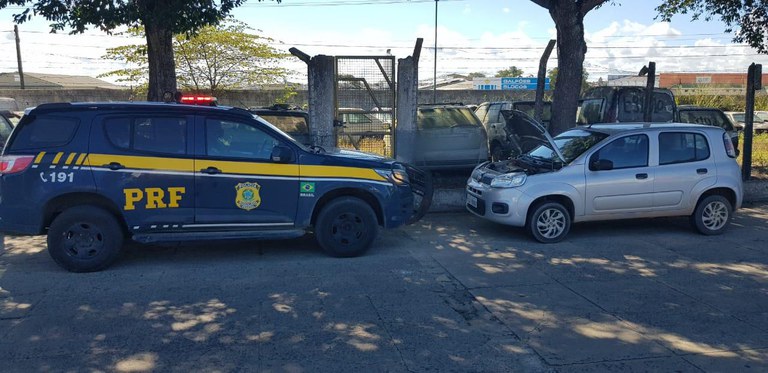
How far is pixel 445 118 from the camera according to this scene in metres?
11.9

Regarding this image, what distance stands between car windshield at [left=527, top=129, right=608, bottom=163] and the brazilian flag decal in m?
3.52

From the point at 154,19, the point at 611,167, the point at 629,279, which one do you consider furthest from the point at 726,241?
the point at 154,19

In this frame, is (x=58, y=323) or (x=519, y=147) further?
(x=519, y=147)

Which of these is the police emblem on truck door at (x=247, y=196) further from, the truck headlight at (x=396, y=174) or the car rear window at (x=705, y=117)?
the car rear window at (x=705, y=117)

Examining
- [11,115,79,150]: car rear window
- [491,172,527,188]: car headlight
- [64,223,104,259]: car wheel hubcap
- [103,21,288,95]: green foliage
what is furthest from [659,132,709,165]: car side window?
[103,21,288,95]: green foliage

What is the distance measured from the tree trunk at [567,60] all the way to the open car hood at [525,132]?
2.08 meters

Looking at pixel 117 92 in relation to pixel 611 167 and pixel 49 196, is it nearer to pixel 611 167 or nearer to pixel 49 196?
pixel 49 196

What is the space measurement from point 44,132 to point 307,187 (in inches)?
117

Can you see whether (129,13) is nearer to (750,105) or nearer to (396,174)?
(396,174)

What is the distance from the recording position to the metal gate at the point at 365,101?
34.1 feet

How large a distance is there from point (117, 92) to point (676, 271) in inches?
1172

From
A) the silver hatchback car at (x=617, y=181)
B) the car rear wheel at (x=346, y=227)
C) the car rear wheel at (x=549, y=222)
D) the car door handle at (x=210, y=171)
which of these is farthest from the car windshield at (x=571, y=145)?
the car door handle at (x=210, y=171)

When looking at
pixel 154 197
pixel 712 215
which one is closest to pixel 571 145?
pixel 712 215

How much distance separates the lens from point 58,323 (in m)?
5.10
